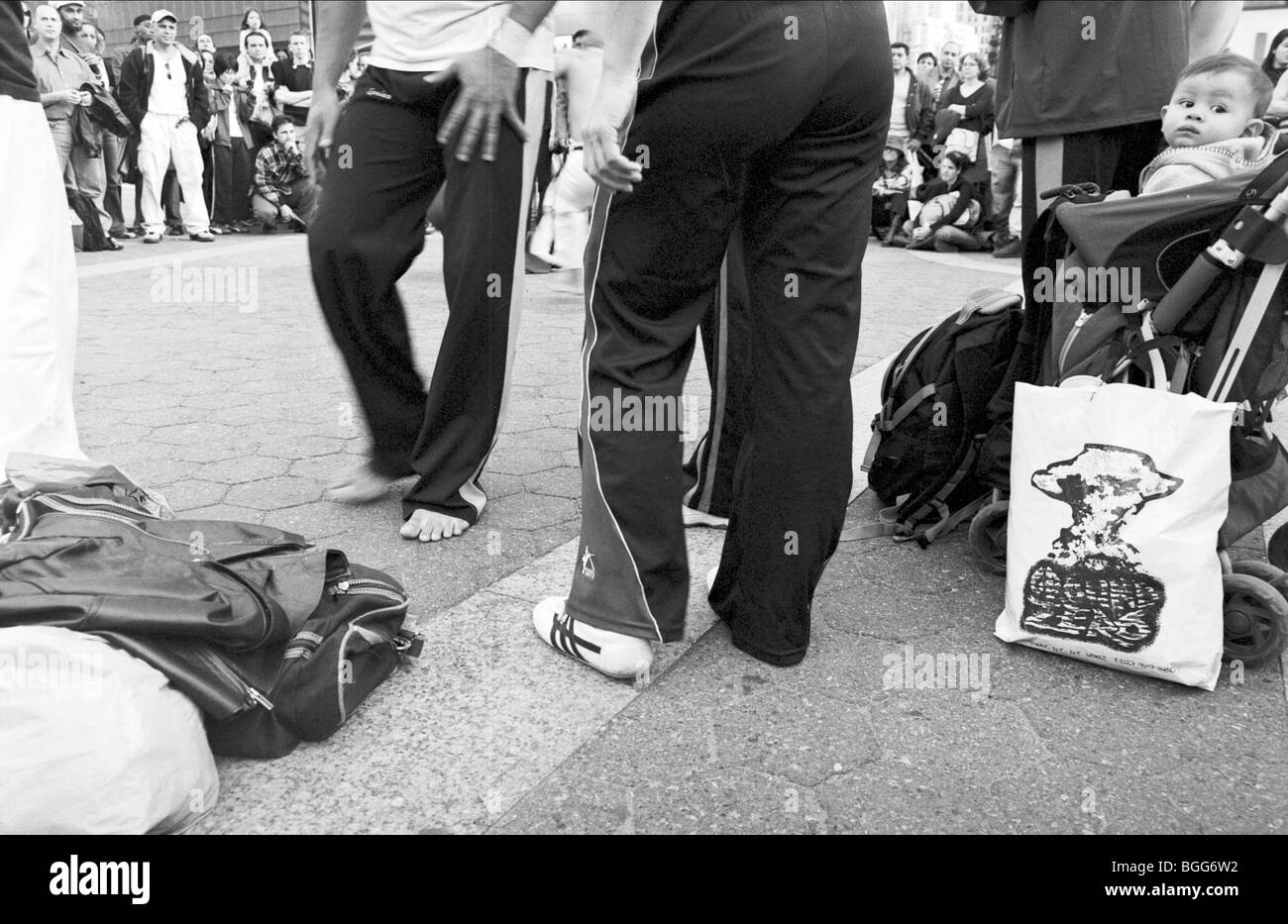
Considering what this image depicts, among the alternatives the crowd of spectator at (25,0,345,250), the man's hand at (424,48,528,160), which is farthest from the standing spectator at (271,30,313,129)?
the man's hand at (424,48,528,160)

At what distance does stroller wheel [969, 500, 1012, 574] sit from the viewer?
8.98 ft

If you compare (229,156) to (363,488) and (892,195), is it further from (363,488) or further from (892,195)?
(363,488)

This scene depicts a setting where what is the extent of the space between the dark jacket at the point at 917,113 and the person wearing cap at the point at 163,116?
25.1ft

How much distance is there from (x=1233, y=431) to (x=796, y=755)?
1.22 metres

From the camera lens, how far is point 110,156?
34.8 ft

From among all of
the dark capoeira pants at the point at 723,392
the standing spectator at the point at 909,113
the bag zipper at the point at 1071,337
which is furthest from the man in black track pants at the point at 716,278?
the standing spectator at the point at 909,113

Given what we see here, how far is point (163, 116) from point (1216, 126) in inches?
421

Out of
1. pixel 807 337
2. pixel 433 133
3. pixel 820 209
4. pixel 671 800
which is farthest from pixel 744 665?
pixel 433 133

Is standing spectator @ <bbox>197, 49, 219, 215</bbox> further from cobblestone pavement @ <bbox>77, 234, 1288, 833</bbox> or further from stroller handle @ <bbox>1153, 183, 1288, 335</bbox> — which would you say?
stroller handle @ <bbox>1153, 183, 1288, 335</bbox>

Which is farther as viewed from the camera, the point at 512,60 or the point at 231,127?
the point at 231,127

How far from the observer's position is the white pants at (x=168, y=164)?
35.5ft

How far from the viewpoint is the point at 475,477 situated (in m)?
3.12

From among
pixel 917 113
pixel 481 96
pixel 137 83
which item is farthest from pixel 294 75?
pixel 481 96

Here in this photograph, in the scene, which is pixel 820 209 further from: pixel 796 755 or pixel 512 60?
pixel 796 755
